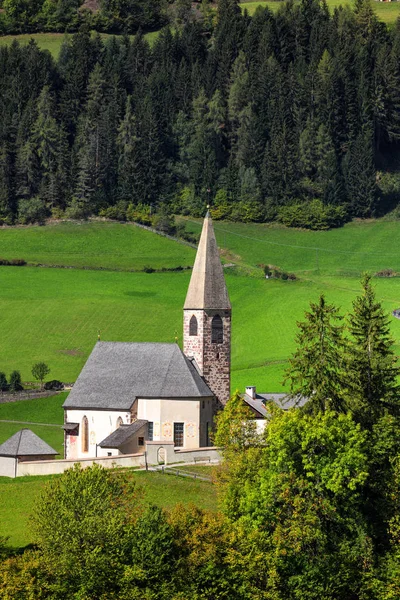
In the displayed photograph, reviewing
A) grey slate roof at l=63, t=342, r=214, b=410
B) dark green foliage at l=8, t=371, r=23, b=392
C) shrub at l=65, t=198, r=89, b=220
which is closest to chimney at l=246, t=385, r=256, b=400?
grey slate roof at l=63, t=342, r=214, b=410

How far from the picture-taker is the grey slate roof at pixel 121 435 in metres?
82.6

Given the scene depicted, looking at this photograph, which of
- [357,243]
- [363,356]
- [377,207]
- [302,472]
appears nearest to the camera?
[302,472]

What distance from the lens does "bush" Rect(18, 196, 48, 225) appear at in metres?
177

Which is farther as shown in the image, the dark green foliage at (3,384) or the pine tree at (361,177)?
the pine tree at (361,177)

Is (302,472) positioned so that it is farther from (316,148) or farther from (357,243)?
(316,148)

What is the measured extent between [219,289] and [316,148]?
107751 mm

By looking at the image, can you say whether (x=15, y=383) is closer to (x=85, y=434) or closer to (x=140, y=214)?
(x=85, y=434)

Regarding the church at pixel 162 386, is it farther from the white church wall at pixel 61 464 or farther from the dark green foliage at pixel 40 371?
the dark green foliage at pixel 40 371

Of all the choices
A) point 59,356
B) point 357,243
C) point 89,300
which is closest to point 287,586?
point 59,356

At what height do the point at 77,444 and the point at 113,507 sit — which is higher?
the point at 113,507

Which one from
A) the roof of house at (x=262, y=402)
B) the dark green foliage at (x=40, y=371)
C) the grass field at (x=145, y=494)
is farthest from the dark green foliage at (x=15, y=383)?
the grass field at (x=145, y=494)

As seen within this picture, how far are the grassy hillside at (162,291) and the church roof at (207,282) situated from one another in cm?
2057

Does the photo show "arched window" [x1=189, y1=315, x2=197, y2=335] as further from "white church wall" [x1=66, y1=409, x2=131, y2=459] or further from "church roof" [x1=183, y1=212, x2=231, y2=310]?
"white church wall" [x1=66, y1=409, x2=131, y2=459]

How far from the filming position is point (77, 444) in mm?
87750
